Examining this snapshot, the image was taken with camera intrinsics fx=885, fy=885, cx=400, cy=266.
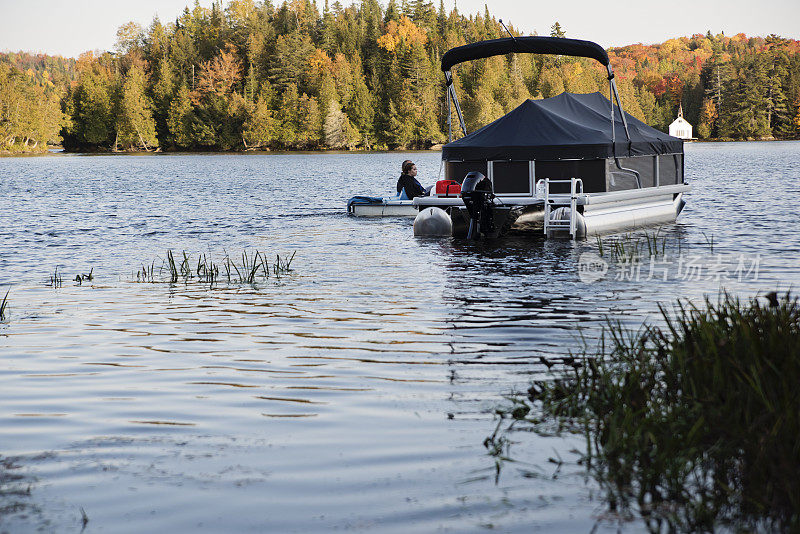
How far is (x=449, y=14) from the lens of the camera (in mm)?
192375

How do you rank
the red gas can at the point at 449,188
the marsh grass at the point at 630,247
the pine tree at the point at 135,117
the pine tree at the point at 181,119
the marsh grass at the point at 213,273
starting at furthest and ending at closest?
1. the pine tree at the point at 181,119
2. the pine tree at the point at 135,117
3. the red gas can at the point at 449,188
4. the marsh grass at the point at 630,247
5. the marsh grass at the point at 213,273

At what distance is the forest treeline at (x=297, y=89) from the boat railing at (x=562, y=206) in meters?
119

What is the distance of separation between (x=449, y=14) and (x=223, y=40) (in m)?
52.5

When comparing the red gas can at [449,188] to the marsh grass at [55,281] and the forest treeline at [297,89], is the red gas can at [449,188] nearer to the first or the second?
the marsh grass at [55,281]

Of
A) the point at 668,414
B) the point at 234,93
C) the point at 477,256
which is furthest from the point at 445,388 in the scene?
the point at 234,93

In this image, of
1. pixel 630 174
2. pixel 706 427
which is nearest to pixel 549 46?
pixel 630 174

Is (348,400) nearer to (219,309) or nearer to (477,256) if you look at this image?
(219,309)

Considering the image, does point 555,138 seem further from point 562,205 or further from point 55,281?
point 55,281

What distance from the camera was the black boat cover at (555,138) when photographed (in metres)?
19.6

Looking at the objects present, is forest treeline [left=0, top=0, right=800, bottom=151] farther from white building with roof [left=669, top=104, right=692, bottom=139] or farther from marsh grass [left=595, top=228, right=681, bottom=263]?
marsh grass [left=595, top=228, right=681, bottom=263]

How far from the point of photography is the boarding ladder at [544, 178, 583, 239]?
62.7ft

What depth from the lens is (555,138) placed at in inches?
782

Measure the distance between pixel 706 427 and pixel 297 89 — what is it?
15625cm

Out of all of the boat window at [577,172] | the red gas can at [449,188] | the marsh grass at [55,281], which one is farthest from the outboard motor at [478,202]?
the marsh grass at [55,281]
